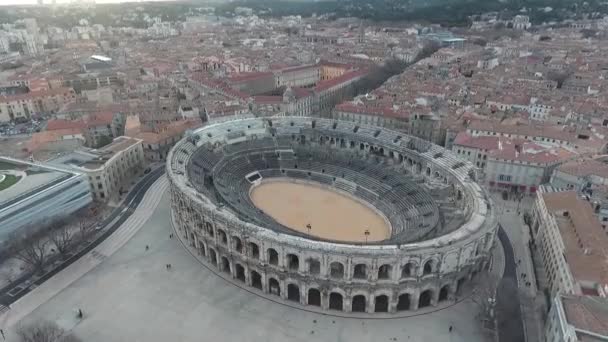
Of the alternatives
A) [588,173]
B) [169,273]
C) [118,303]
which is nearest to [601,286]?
[588,173]

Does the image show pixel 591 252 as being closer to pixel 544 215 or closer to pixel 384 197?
pixel 544 215

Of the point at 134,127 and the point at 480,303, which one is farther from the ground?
the point at 134,127

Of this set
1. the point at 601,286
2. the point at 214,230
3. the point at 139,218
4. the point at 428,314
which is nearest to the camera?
the point at 601,286

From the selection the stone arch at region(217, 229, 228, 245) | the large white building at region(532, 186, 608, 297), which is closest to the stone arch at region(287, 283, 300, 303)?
the stone arch at region(217, 229, 228, 245)

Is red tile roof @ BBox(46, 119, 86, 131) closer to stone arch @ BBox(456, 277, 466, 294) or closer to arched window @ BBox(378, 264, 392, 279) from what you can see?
arched window @ BBox(378, 264, 392, 279)

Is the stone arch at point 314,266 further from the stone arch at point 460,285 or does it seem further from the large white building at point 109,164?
the large white building at point 109,164

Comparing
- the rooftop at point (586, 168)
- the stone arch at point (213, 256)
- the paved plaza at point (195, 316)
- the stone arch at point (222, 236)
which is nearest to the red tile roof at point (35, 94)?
the paved plaza at point (195, 316)

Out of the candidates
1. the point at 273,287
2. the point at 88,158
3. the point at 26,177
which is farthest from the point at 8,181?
the point at 273,287

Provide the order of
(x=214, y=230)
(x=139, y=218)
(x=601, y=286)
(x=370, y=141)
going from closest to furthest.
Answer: (x=601, y=286)
(x=214, y=230)
(x=139, y=218)
(x=370, y=141)
